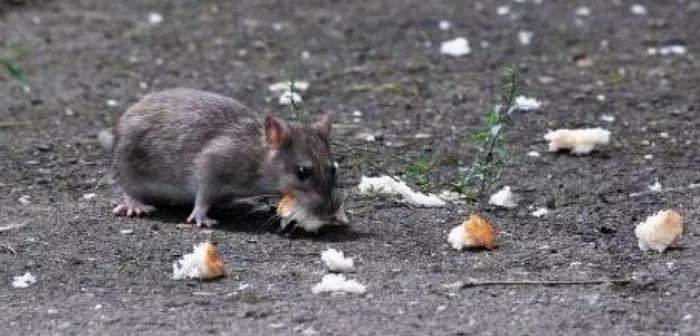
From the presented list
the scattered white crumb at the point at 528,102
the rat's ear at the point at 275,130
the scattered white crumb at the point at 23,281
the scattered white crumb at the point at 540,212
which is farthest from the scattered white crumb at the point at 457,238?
the scattered white crumb at the point at 528,102

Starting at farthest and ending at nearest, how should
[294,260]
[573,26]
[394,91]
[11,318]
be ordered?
[573,26], [394,91], [294,260], [11,318]

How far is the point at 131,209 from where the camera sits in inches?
260

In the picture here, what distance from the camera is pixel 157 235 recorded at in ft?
20.6

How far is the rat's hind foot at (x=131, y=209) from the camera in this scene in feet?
21.7

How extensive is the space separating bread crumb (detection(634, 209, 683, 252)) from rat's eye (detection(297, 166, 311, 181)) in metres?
1.47

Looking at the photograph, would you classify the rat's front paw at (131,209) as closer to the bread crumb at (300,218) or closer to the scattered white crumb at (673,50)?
the bread crumb at (300,218)

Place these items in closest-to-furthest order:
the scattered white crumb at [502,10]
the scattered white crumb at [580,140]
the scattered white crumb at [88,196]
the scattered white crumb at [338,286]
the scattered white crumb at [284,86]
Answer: the scattered white crumb at [338,286], the scattered white crumb at [88,196], the scattered white crumb at [580,140], the scattered white crumb at [284,86], the scattered white crumb at [502,10]

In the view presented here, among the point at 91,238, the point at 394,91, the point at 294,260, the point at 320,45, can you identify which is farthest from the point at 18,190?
the point at 320,45

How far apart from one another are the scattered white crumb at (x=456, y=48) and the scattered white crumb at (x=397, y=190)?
138 inches

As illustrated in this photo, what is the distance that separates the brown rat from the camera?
640cm

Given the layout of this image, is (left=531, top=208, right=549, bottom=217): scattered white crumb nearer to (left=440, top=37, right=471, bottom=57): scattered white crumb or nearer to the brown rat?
the brown rat

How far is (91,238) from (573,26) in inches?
238

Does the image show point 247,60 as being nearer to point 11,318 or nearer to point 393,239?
point 393,239

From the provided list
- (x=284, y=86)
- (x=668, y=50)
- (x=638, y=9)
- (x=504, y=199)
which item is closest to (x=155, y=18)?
(x=284, y=86)
